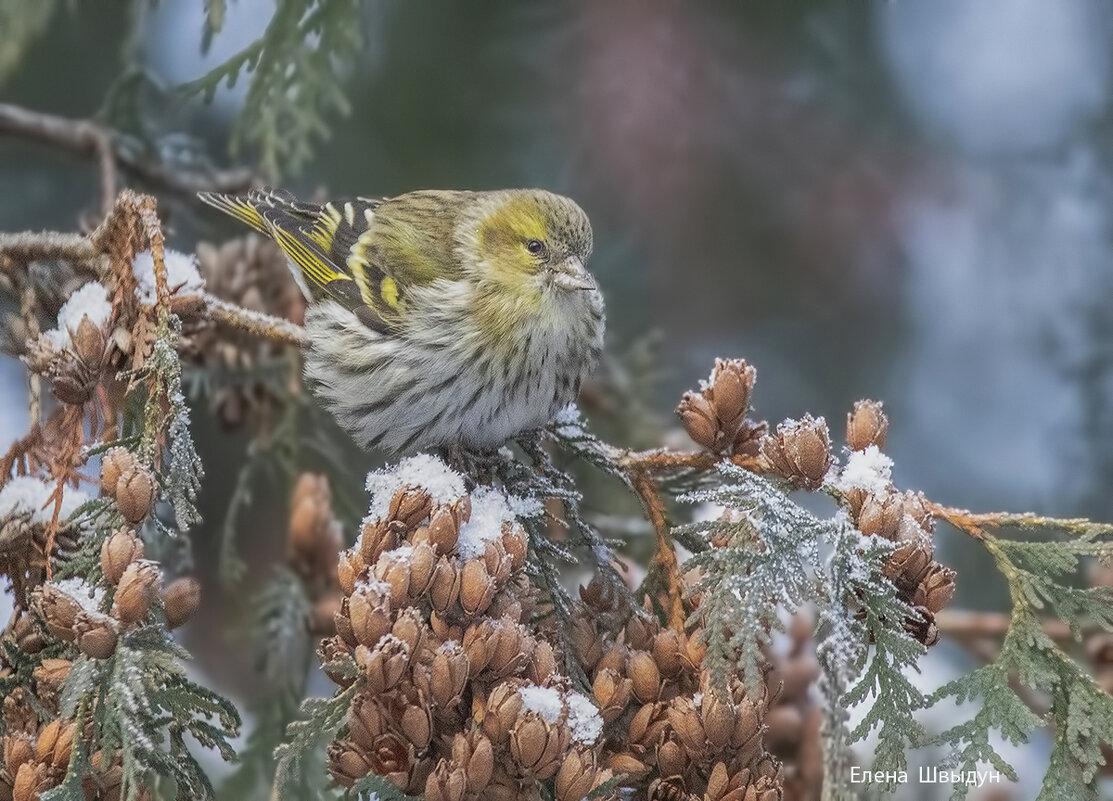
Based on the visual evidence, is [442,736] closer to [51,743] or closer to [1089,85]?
[51,743]

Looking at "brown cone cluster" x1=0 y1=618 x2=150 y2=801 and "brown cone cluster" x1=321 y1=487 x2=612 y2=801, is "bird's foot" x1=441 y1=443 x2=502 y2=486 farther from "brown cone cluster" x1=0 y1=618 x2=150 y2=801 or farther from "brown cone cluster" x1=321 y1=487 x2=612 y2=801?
"brown cone cluster" x1=0 y1=618 x2=150 y2=801

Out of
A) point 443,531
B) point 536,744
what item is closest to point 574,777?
point 536,744

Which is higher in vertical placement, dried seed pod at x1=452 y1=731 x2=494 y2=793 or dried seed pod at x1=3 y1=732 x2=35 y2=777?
dried seed pod at x1=452 y1=731 x2=494 y2=793

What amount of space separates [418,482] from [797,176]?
6.41 ft

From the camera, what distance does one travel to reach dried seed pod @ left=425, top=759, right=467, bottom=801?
3.29ft

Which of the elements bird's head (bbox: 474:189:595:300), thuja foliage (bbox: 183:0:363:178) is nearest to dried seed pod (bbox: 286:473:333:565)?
bird's head (bbox: 474:189:595:300)

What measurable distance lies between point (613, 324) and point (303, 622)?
Answer: 3.49 feet

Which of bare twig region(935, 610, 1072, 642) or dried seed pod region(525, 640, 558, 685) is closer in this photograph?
dried seed pod region(525, 640, 558, 685)

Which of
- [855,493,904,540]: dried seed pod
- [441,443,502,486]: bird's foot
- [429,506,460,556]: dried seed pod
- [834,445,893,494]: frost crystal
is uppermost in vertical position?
[441,443,502,486]: bird's foot

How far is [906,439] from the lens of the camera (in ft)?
9.26

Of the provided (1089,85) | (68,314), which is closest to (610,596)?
(68,314)

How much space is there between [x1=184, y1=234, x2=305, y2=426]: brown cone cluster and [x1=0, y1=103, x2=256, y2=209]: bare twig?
0.50 ft

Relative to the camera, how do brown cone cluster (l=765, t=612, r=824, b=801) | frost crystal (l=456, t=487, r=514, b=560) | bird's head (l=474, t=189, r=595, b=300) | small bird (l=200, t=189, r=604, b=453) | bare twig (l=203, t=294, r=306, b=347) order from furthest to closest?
bird's head (l=474, t=189, r=595, b=300) < small bird (l=200, t=189, r=604, b=453) < brown cone cluster (l=765, t=612, r=824, b=801) < bare twig (l=203, t=294, r=306, b=347) < frost crystal (l=456, t=487, r=514, b=560)

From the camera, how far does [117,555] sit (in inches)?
43.9
